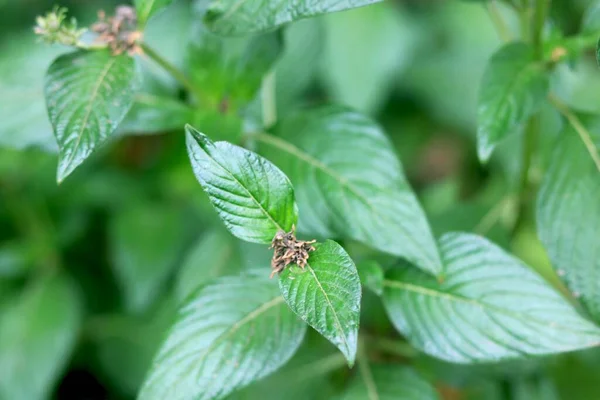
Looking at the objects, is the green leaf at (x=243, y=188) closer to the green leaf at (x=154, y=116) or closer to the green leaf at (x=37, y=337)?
the green leaf at (x=154, y=116)

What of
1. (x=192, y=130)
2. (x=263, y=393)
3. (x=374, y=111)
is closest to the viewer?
(x=192, y=130)

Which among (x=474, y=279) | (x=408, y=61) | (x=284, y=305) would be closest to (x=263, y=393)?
(x=284, y=305)

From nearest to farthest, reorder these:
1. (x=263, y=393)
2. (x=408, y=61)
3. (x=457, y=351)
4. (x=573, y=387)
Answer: (x=457, y=351)
(x=263, y=393)
(x=573, y=387)
(x=408, y=61)

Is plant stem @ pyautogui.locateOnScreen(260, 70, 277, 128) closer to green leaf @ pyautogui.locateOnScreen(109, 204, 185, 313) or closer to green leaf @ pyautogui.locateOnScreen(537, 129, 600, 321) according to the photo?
green leaf @ pyautogui.locateOnScreen(109, 204, 185, 313)

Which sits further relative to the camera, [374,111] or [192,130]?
[374,111]

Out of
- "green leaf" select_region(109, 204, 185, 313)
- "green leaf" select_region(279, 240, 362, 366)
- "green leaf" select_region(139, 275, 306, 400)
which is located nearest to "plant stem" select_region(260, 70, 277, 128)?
"green leaf" select_region(109, 204, 185, 313)

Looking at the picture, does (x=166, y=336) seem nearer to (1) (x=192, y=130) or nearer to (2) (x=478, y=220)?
(1) (x=192, y=130)

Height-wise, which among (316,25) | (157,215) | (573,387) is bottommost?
(573,387)
